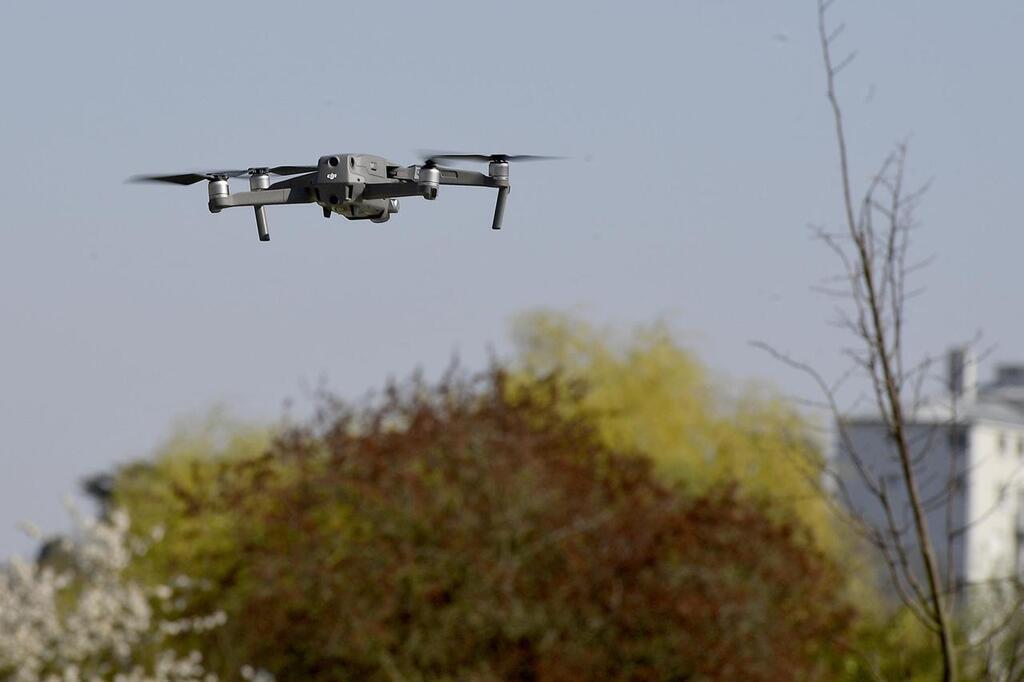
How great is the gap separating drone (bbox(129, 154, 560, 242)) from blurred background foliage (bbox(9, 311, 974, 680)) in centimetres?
903

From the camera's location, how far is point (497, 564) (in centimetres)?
1244

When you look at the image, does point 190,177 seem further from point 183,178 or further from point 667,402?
point 667,402

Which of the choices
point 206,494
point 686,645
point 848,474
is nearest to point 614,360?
point 848,474

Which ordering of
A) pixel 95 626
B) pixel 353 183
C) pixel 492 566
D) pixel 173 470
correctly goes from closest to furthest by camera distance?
pixel 353 183, pixel 492 566, pixel 95 626, pixel 173 470

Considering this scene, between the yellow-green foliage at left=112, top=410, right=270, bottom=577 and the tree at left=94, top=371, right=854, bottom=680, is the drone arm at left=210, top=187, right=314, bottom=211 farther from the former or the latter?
the yellow-green foliage at left=112, top=410, right=270, bottom=577

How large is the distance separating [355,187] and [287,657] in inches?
461

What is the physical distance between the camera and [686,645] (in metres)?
12.3

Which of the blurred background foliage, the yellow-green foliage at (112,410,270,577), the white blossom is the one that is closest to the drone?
the blurred background foliage

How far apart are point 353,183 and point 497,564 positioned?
10674mm

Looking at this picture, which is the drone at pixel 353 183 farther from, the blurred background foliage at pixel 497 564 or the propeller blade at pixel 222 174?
the blurred background foliage at pixel 497 564

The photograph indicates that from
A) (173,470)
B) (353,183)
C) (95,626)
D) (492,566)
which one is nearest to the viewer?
(353,183)

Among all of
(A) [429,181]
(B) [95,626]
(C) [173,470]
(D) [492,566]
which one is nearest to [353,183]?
(A) [429,181]

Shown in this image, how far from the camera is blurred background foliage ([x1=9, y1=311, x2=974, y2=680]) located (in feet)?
40.5

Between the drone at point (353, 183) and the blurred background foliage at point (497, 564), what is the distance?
9031mm
